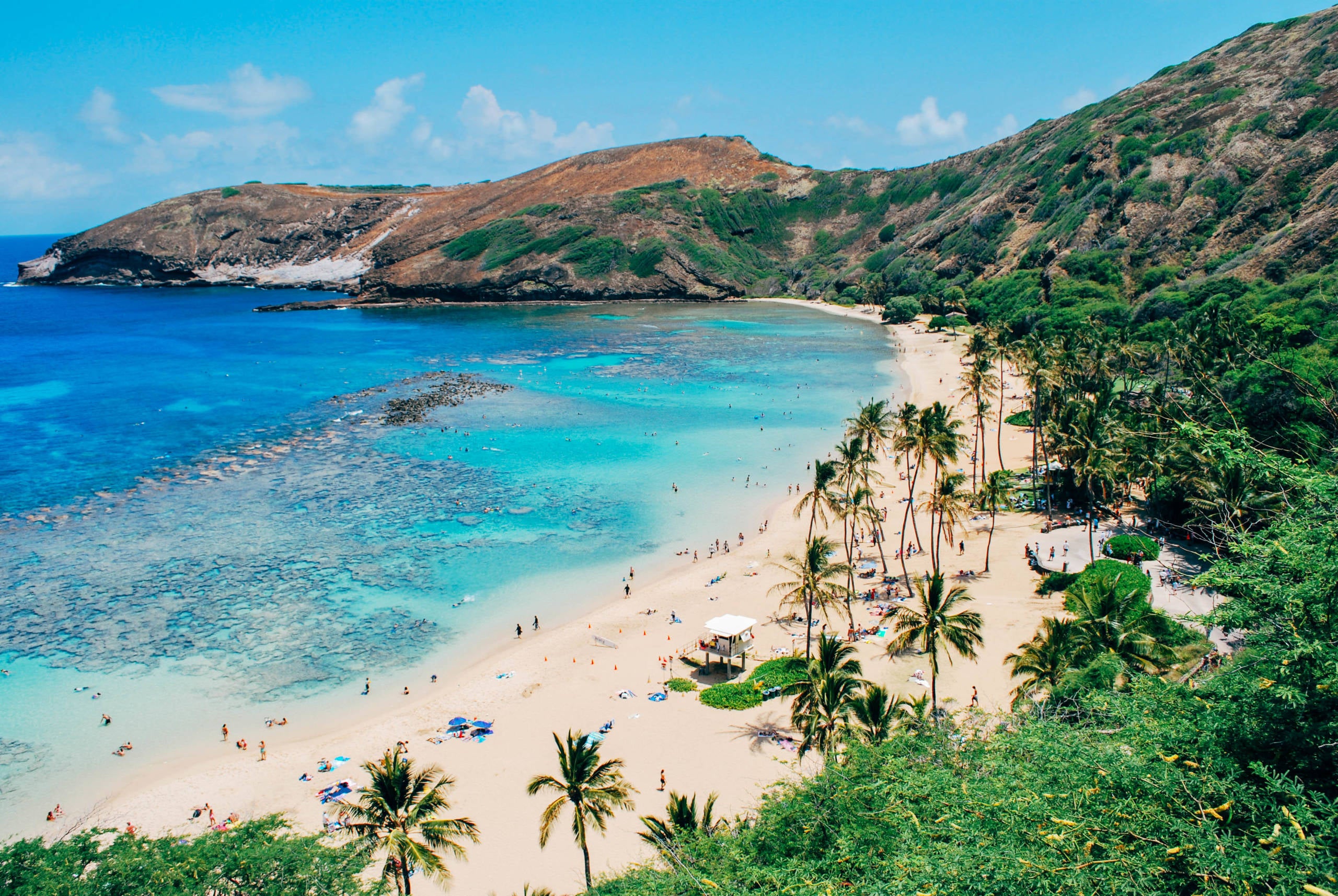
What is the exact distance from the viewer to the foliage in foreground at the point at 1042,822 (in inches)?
410

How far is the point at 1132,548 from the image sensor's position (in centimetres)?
3497

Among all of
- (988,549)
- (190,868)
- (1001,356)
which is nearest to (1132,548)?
(988,549)

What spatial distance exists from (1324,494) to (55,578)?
53.0 m

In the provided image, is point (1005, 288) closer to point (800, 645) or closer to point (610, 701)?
point (800, 645)

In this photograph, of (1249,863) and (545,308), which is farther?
(545,308)

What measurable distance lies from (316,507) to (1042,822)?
4883 cm

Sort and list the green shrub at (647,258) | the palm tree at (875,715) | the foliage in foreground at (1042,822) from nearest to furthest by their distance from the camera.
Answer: the foliage in foreground at (1042,822) < the palm tree at (875,715) < the green shrub at (647,258)

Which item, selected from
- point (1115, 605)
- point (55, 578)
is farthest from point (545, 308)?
point (1115, 605)

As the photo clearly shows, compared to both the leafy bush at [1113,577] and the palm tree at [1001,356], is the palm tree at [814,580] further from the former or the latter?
the palm tree at [1001,356]

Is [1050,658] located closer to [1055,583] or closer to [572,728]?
[1055,583]

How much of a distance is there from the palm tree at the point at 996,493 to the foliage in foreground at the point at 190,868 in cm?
3388

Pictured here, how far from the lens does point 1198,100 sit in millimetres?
101938

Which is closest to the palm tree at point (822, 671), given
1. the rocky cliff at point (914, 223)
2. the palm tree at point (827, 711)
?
Answer: the palm tree at point (827, 711)

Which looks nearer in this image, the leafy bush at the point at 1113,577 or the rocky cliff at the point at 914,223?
the leafy bush at the point at 1113,577
